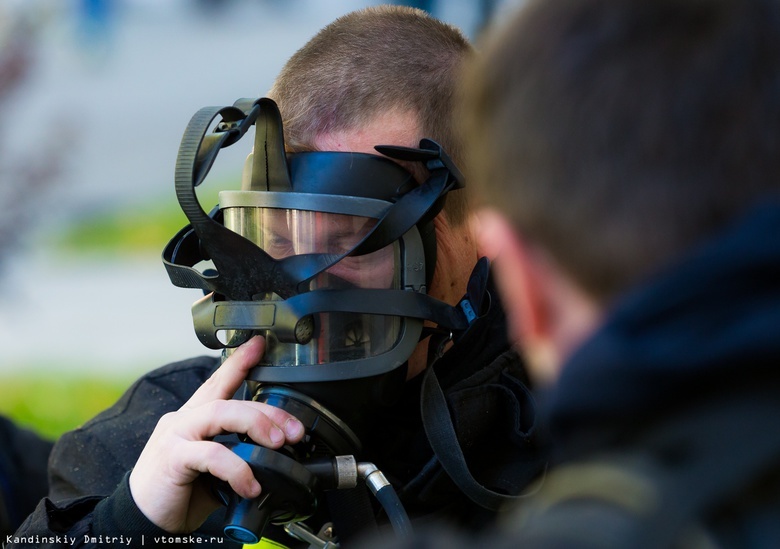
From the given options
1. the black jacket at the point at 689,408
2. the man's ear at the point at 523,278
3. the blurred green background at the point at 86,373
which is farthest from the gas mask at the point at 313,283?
the blurred green background at the point at 86,373

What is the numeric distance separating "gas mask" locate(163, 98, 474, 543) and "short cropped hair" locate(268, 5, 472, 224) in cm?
12

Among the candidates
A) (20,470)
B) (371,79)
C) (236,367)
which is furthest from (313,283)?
(20,470)

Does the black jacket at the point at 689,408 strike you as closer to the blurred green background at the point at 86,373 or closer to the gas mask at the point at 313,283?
the gas mask at the point at 313,283

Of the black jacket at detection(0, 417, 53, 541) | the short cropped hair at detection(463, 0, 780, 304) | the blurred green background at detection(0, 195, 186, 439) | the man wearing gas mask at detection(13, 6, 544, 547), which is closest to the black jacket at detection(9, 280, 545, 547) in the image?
the man wearing gas mask at detection(13, 6, 544, 547)

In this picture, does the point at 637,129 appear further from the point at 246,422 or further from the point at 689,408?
the point at 246,422

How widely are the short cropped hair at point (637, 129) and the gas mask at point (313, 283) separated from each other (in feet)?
2.82

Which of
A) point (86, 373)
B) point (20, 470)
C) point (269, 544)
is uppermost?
point (269, 544)

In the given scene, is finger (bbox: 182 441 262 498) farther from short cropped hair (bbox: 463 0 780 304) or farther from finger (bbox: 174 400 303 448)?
short cropped hair (bbox: 463 0 780 304)

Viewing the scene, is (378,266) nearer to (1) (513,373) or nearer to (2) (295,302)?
(2) (295,302)

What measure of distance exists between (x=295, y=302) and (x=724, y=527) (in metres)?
1.05

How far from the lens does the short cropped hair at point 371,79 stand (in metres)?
1.95

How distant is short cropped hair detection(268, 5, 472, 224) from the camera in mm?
1948

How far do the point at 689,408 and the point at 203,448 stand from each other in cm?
114

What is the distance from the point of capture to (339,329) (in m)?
1.76
